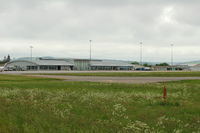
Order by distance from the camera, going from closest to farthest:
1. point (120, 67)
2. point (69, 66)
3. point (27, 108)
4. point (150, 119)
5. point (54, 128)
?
1. point (54, 128)
2. point (150, 119)
3. point (27, 108)
4. point (69, 66)
5. point (120, 67)

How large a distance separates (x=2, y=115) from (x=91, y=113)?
13.7 feet

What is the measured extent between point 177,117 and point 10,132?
7.63 meters

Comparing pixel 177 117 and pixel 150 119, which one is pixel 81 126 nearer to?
pixel 150 119

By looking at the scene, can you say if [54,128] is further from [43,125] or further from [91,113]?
[91,113]

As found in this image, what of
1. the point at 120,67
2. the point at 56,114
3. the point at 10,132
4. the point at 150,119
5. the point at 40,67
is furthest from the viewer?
the point at 120,67

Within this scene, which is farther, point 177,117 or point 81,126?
point 177,117

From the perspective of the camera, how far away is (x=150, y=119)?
491 inches

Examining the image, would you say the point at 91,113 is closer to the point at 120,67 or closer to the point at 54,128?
the point at 54,128

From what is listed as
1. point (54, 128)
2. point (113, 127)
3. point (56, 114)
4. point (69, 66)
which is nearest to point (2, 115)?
point (56, 114)

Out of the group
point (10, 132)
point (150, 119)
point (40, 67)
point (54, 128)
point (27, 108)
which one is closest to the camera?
point (10, 132)

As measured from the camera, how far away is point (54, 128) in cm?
1012

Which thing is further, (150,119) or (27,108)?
(27,108)

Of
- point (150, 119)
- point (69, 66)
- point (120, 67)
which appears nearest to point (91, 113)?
point (150, 119)

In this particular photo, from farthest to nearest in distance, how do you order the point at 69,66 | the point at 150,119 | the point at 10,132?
the point at 69,66
the point at 150,119
the point at 10,132
